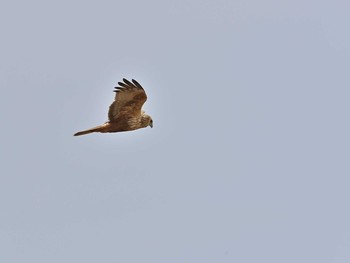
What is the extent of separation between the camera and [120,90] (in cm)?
3541

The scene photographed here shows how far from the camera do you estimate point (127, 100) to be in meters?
35.7

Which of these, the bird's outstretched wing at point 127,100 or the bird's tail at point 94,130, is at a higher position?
the bird's outstretched wing at point 127,100

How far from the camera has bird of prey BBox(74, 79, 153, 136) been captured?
35353mm

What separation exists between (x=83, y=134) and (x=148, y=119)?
269 centimetres

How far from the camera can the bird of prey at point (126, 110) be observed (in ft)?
116

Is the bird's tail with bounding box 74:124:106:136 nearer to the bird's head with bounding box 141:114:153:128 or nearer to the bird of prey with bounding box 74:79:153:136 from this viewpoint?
the bird of prey with bounding box 74:79:153:136

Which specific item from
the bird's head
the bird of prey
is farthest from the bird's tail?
the bird's head

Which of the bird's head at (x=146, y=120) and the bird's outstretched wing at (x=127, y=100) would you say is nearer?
the bird's outstretched wing at (x=127, y=100)

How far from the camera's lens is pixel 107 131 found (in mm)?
36125

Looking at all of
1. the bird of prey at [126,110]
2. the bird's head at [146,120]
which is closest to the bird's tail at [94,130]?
the bird of prey at [126,110]

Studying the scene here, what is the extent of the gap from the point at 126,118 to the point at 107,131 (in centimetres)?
74

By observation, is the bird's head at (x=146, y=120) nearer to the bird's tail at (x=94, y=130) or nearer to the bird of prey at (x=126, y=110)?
the bird of prey at (x=126, y=110)

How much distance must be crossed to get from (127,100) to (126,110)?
40 centimetres

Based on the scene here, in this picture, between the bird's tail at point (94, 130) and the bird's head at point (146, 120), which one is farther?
the bird's head at point (146, 120)
